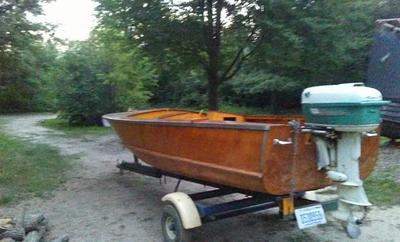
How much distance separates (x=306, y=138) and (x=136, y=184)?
12.8 feet

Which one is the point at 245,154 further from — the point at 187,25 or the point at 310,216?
the point at 187,25

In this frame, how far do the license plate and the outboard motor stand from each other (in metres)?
0.14

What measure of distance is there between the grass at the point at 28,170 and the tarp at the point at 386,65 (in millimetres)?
6107

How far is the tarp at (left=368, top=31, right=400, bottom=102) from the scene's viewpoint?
8.47m

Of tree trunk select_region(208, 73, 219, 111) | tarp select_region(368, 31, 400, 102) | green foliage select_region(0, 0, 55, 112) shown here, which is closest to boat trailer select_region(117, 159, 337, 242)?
tarp select_region(368, 31, 400, 102)

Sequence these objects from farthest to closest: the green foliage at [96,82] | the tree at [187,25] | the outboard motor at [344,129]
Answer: the green foliage at [96,82] → the tree at [187,25] → the outboard motor at [344,129]

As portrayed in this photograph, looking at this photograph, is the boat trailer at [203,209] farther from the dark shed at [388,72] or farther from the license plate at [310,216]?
the dark shed at [388,72]

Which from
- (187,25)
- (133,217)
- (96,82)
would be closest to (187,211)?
(133,217)

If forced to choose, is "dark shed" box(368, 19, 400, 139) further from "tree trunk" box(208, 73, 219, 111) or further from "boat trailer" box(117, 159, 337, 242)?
"boat trailer" box(117, 159, 337, 242)

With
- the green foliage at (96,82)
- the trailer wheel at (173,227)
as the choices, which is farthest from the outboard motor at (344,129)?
the green foliage at (96,82)

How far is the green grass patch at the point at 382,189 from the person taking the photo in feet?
18.5

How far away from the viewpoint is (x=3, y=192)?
653 cm

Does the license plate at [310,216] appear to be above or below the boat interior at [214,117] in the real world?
below

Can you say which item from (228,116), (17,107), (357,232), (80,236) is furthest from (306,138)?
(17,107)
